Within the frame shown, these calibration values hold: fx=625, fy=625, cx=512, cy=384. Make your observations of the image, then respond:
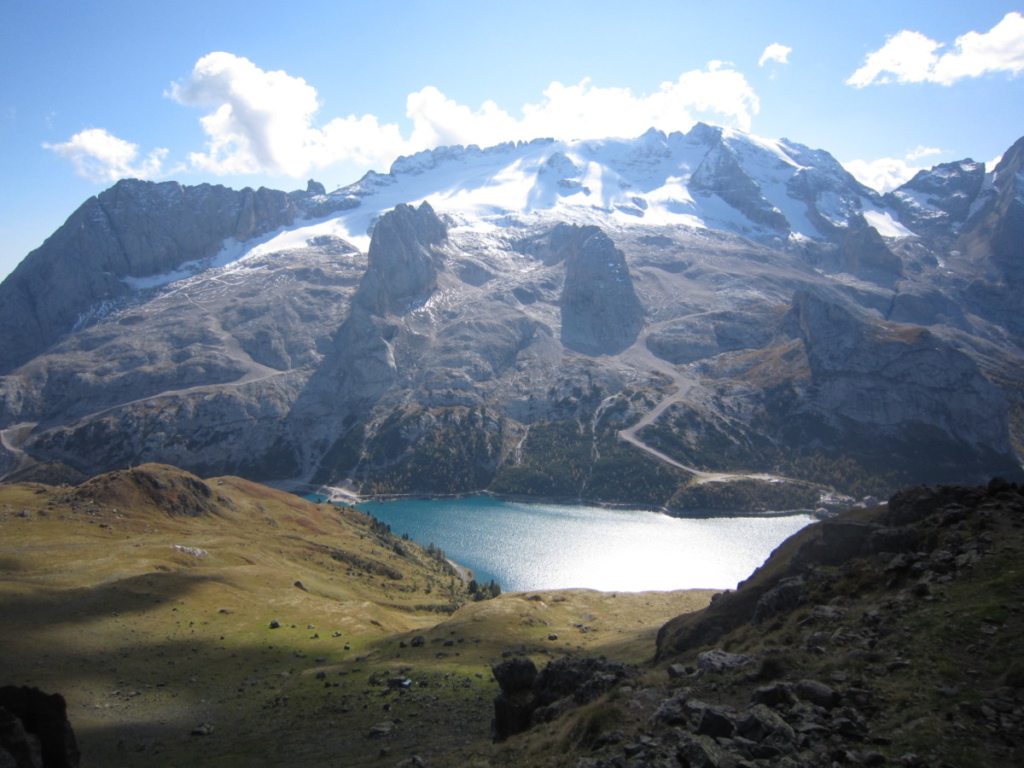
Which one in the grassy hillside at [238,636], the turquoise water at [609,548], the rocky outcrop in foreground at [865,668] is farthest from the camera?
the turquoise water at [609,548]

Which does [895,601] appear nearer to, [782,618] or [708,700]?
[782,618]

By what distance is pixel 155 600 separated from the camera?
55.2 meters

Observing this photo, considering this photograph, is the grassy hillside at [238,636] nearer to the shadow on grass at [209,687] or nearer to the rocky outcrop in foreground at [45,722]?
the shadow on grass at [209,687]

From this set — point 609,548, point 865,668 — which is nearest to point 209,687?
point 865,668

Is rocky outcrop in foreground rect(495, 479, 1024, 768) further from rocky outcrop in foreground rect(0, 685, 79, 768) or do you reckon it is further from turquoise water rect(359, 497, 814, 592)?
turquoise water rect(359, 497, 814, 592)

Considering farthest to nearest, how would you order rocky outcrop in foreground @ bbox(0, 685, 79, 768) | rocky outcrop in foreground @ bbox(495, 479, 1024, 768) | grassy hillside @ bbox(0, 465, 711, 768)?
grassy hillside @ bbox(0, 465, 711, 768) → rocky outcrop in foreground @ bbox(0, 685, 79, 768) → rocky outcrop in foreground @ bbox(495, 479, 1024, 768)

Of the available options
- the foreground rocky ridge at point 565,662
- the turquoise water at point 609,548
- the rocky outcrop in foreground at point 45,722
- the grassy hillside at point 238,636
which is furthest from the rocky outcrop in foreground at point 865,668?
the turquoise water at point 609,548

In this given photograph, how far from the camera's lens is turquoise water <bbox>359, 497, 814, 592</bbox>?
458 ft

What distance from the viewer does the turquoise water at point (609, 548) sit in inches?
5497

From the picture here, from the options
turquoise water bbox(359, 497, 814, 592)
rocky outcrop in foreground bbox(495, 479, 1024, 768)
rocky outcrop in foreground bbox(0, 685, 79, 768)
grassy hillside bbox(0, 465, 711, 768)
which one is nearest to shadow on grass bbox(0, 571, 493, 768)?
grassy hillside bbox(0, 465, 711, 768)

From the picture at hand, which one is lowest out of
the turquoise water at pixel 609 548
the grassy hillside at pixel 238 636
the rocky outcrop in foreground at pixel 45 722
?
the turquoise water at pixel 609 548

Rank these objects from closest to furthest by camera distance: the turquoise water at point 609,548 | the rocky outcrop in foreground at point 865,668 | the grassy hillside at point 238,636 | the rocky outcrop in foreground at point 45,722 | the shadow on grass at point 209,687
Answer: the rocky outcrop in foreground at point 865,668 → the rocky outcrop in foreground at point 45,722 → the shadow on grass at point 209,687 → the grassy hillside at point 238,636 → the turquoise water at point 609,548

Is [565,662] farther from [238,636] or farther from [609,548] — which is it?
[609,548]

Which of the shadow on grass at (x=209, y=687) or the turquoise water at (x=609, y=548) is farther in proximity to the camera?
the turquoise water at (x=609, y=548)
